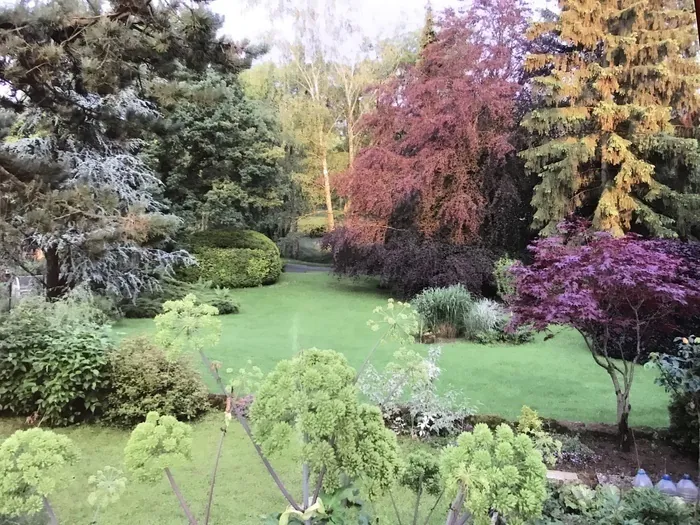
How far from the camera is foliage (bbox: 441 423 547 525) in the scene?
24.9 inches

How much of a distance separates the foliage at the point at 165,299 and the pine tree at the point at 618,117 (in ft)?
10.3

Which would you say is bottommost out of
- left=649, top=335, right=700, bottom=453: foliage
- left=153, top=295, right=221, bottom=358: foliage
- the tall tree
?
left=649, top=335, right=700, bottom=453: foliage

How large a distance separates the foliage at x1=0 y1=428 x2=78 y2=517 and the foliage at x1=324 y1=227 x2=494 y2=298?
4235 millimetres

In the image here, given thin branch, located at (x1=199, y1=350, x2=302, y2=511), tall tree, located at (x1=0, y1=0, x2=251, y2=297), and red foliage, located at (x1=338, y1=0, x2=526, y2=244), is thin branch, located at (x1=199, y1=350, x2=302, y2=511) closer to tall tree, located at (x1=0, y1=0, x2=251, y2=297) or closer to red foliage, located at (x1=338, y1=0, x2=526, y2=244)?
tall tree, located at (x1=0, y1=0, x2=251, y2=297)

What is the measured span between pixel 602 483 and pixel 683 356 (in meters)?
0.60

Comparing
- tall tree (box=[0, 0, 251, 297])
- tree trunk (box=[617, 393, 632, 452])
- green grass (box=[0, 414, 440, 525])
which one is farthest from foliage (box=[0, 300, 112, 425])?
tree trunk (box=[617, 393, 632, 452])

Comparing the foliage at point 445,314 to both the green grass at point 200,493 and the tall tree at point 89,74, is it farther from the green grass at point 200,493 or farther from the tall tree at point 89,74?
the tall tree at point 89,74

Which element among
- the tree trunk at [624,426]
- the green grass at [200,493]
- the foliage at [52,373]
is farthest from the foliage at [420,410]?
the foliage at [52,373]

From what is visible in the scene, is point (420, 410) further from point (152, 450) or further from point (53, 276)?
point (53, 276)

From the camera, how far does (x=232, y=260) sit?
6289 millimetres

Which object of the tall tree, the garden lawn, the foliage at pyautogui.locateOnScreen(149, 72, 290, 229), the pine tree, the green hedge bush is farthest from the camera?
the foliage at pyautogui.locateOnScreen(149, 72, 290, 229)

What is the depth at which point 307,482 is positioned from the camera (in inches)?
34.8

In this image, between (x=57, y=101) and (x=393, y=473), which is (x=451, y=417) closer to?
(x=393, y=473)

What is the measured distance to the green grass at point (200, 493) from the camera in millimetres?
1496
